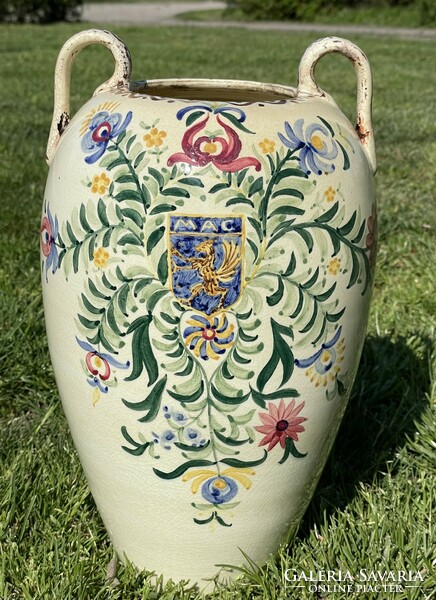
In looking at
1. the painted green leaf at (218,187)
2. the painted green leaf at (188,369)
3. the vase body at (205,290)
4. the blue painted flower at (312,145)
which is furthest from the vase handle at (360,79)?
the painted green leaf at (188,369)

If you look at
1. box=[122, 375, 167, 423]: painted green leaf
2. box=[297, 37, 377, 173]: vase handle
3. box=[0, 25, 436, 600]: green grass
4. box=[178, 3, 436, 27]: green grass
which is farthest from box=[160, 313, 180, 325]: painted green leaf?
box=[178, 3, 436, 27]: green grass

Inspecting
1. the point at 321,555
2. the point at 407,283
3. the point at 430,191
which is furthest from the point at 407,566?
the point at 430,191

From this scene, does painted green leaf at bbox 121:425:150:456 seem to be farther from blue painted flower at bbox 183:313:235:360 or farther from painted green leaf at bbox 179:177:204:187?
painted green leaf at bbox 179:177:204:187

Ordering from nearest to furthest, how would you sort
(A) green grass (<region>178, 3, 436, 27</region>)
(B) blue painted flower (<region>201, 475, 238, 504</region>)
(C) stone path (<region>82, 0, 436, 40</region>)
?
(B) blue painted flower (<region>201, 475, 238, 504</region>) → (C) stone path (<region>82, 0, 436, 40</region>) → (A) green grass (<region>178, 3, 436, 27</region>)

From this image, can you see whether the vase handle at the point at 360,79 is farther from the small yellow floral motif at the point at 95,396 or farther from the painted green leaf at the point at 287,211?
the small yellow floral motif at the point at 95,396

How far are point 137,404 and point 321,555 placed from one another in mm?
633

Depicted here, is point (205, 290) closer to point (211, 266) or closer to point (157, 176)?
point (211, 266)

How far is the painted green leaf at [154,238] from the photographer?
163cm

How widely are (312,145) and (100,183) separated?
0.43 m

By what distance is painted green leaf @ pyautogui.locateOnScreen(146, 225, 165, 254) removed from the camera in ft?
5.36

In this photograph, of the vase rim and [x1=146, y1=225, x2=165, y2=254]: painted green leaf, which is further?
the vase rim

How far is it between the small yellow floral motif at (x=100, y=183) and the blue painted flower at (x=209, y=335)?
0.31m

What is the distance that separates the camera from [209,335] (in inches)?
65.7

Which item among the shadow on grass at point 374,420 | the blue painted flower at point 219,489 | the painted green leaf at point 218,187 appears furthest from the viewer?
the shadow on grass at point 374,420
